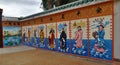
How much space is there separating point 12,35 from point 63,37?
24.8 feet

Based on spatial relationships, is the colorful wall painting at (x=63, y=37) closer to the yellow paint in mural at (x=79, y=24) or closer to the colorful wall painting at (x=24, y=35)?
the yellow paint in mural at (x=79, y=24)

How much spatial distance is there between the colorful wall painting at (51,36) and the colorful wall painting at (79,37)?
220 cm

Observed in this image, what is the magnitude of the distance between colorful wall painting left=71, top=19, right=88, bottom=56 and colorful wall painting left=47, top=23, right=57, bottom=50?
7.22ft

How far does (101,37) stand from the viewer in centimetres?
802

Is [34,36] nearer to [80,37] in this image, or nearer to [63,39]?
[63,39]

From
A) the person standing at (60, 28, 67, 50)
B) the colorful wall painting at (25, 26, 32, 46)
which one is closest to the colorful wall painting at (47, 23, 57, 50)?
the person standing at (60, 28, 67, 50)

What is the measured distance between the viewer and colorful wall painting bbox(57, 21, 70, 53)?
1038 cm

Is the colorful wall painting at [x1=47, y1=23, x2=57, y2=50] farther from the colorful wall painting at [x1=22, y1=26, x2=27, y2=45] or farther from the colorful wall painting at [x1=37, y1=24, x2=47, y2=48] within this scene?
the colorful wall painting at [x1=22, y1=26, x2=27, y2=45]

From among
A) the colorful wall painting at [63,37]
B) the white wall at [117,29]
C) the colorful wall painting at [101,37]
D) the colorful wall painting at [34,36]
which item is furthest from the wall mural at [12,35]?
the white wall at [117,29]

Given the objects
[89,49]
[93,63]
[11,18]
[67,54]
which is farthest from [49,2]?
[93,63]

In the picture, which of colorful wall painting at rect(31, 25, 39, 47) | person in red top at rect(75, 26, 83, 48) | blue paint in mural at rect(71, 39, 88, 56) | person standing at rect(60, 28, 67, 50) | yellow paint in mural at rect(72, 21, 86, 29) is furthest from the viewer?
colorful wall painting at rect(31, 25, 39, 47)

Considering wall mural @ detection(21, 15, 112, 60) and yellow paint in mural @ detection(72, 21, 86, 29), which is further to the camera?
yellow paint in mural @ detection(72, 21, 86, 29)

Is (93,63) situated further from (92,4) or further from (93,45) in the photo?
(92,4)

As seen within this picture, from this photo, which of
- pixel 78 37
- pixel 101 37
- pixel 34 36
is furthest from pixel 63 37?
pixel 34 36
